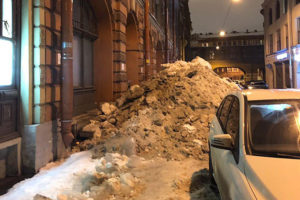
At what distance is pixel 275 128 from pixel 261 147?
391 millimetres

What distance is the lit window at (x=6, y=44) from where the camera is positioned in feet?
15.8

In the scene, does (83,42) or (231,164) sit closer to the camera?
(231,164)

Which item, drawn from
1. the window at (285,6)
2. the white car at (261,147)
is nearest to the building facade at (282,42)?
the window at (285,6)

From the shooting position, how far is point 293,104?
3119 mm

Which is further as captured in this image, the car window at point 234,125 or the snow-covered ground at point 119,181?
the snow-covered ground at point 119,181

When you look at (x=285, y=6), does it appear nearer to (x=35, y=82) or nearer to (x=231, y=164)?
(x=35, y=82)

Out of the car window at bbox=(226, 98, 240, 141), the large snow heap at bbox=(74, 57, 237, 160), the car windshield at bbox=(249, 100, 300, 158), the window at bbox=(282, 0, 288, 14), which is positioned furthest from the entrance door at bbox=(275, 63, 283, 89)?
the car windshield at bbox=(249, 100, 300, 158)

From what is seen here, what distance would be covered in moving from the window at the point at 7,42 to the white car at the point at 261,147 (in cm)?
381

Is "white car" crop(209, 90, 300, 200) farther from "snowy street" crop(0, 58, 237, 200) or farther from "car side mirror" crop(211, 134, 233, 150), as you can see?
"snowy street" crop(0, 58, 237, 200)

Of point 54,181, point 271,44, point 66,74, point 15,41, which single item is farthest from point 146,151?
point 271,44

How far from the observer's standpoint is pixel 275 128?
9.59 ft

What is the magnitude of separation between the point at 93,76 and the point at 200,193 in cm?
692

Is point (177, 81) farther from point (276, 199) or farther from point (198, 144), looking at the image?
point (276, 199)

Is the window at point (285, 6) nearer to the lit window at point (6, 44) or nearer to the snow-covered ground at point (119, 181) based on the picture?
the snow-covered ground at point (119, 181)
